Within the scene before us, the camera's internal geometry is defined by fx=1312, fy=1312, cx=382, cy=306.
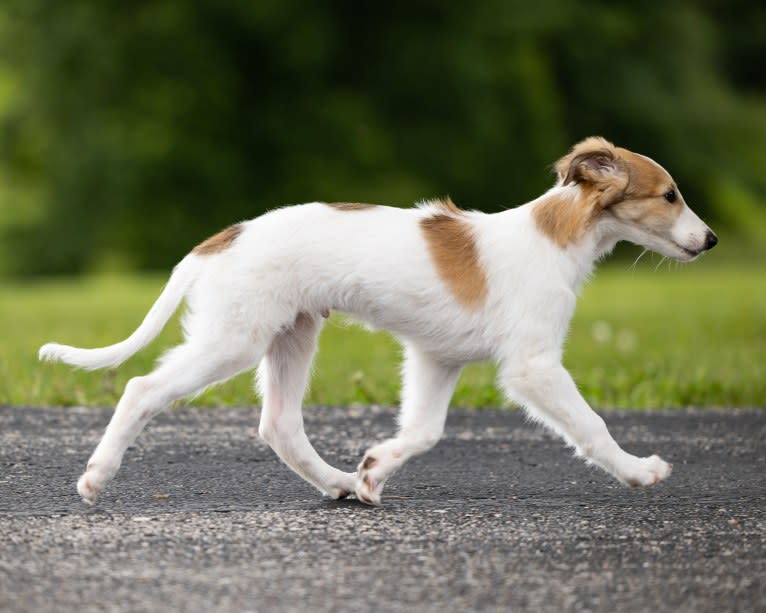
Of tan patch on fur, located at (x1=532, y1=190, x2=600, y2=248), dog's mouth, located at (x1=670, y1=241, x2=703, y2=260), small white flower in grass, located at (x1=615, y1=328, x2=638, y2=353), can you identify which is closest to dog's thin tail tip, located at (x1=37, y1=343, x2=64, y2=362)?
tan patch on fur, located at (x1=532, y1=190, x2=600, y2=248)

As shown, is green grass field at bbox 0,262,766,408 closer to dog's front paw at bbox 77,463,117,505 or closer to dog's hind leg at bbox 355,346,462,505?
dog's hind leg at bbox 355,346,462,505

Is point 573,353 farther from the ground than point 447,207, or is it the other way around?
point 447,207

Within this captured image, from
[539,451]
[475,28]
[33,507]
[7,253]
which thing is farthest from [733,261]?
[33,507]

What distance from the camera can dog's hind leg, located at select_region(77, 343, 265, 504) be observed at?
15.6 ft

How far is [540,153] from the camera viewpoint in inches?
1200

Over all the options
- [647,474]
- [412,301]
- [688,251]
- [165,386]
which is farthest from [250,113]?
[647,474]

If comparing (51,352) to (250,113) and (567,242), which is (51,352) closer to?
(567,242)

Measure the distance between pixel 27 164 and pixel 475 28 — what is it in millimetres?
11207

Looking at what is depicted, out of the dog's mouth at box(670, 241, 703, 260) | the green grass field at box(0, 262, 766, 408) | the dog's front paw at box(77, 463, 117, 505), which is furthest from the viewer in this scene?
the green grass field at box(0, 262, 766, 408)

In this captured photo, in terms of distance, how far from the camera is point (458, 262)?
5090mm

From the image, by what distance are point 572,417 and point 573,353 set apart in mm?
5657

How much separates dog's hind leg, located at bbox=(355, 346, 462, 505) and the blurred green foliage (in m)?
20.6

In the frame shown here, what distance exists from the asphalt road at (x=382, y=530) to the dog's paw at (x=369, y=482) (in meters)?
0.07

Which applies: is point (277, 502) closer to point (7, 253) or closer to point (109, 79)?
point (109, 79)
